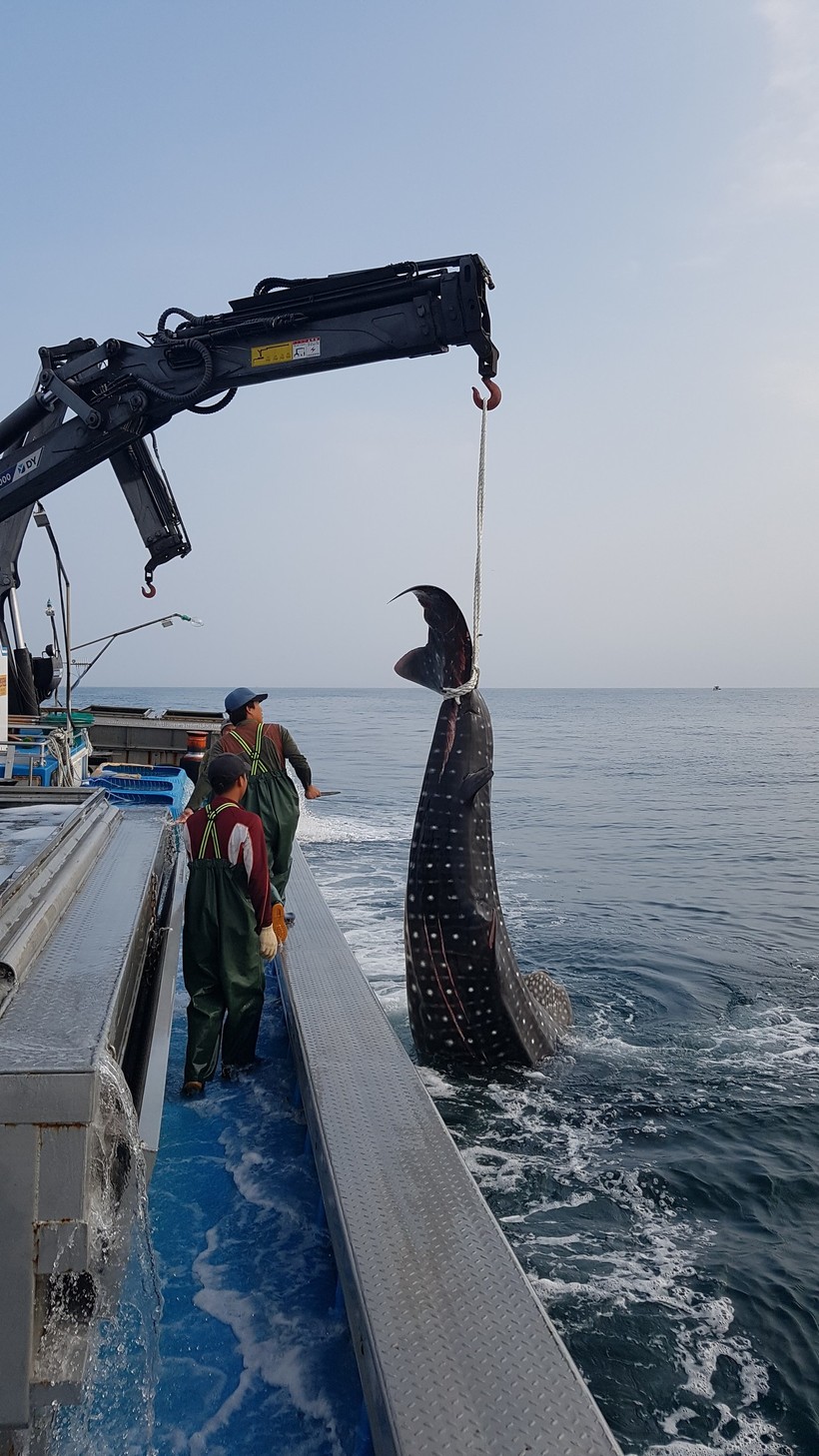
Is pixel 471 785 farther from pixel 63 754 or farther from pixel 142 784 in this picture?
pixel 142 784

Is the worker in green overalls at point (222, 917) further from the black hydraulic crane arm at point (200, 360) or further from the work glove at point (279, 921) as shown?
the black hydraulic crane arm at point (200, 360)

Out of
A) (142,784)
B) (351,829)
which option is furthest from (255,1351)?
(351,829)

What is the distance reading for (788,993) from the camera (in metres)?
7.54

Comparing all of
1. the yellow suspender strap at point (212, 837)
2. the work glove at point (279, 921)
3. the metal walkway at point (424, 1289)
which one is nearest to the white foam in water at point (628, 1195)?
the metal walkway at point (424, 1289)

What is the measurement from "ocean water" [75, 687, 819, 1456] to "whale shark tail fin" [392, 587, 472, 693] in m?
2.33

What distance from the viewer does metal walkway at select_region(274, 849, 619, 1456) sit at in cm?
208

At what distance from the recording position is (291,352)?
745cm

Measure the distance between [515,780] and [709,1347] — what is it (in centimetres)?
2270

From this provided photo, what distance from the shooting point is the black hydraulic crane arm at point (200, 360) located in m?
6.94

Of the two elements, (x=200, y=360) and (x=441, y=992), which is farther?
(x=200, y=360)

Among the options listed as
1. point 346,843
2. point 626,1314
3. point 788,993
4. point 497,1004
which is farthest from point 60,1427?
point 346,843

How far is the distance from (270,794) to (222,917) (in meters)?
1.31

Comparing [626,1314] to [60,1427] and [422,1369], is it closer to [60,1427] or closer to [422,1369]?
[422,1369]

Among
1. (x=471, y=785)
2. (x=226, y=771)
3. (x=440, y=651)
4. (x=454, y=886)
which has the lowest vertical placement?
(x=454, y=886)
